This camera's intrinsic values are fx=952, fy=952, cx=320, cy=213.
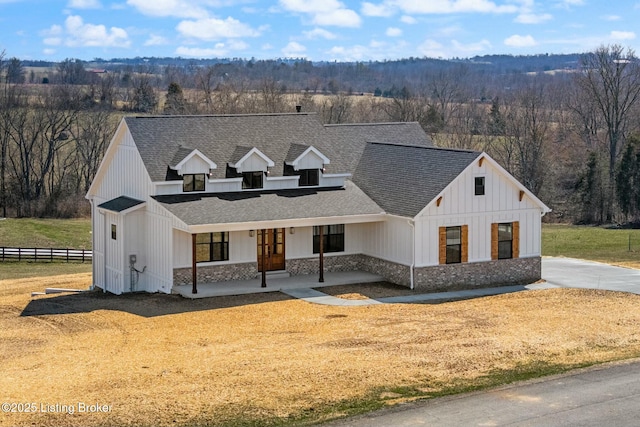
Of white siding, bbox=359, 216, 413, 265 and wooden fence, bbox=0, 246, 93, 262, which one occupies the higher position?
white siding, bbox=359, 216, 413, 265

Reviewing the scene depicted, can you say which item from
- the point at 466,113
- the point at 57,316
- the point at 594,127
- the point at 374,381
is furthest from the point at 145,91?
the point at 374,381

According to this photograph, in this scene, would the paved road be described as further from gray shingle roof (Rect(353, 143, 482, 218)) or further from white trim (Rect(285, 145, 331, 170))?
white trim (Rect(285, 145, 331, 170))

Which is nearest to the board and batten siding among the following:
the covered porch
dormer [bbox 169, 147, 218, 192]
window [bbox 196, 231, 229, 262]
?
the covered porch

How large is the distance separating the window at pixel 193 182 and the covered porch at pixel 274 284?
11.8 feet

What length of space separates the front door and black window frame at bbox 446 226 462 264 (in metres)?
5.81

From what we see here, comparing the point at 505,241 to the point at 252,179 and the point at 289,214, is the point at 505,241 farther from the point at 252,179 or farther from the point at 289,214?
the point at 252,179

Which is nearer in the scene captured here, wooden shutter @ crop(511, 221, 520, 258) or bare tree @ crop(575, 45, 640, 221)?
wooden shutter @ crop(511, 221, 520, 258)

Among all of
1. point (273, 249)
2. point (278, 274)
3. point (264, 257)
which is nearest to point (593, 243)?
point (278, 274)

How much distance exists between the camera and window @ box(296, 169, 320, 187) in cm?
3572

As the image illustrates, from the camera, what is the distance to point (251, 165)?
34.3m

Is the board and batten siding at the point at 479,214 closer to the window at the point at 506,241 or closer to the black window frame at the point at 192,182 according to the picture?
the window at the point at 506,241

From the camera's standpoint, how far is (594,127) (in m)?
90.6

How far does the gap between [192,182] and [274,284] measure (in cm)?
473

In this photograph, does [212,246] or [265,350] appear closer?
[265,350]
